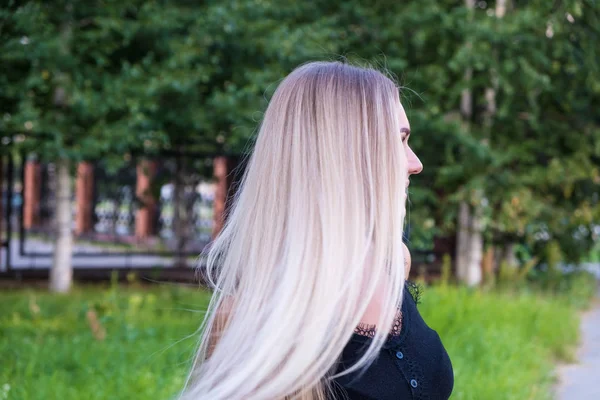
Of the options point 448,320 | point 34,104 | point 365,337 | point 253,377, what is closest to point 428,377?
point 365,337

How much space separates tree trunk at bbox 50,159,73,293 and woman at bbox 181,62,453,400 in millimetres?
7966

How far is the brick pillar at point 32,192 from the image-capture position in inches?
424

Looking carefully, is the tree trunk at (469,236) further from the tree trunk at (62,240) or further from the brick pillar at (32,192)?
the brick pillar at (32,192)

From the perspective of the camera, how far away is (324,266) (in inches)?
55.7

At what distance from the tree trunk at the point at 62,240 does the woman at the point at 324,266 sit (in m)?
7.97

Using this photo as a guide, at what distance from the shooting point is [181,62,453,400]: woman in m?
1.40

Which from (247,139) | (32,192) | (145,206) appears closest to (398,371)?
(247,139)

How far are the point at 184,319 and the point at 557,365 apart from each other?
334 cm

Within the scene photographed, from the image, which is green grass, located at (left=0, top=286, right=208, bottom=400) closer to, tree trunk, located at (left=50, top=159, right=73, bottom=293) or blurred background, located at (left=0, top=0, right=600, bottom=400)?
blurred background, located at (left=0, top=0, right=600, bottom=400)

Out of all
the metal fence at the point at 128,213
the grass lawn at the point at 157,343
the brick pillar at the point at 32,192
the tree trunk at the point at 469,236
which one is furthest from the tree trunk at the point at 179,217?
the tree trunk at the point at 469,236

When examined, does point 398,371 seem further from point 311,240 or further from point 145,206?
point 145,206

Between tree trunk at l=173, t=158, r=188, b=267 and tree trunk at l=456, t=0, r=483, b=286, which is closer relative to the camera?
tree trunk at l=456, t=0, r=483, b=286

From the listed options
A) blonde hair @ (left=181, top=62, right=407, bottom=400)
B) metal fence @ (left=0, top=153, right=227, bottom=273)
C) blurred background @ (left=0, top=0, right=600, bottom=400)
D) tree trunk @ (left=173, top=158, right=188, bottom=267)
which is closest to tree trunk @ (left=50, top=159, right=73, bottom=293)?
blurred background @ (left=0, top=0, right=600, bottom=400)

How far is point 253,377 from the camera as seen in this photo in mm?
1381
